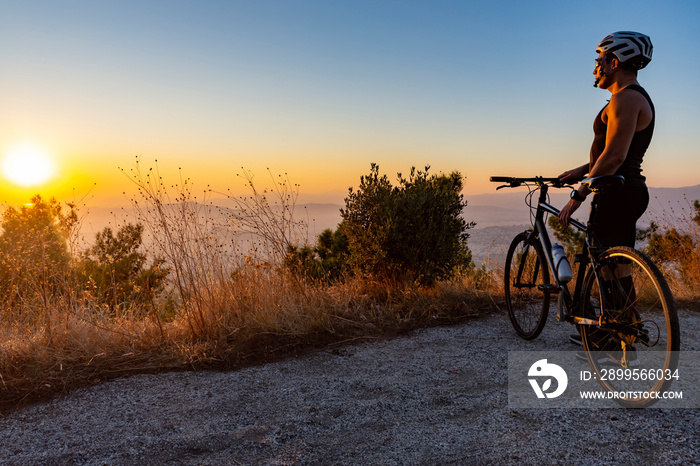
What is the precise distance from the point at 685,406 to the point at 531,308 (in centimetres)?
191

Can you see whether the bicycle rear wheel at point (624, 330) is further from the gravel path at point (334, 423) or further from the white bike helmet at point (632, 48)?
the white bike helmet at point (632, 48)

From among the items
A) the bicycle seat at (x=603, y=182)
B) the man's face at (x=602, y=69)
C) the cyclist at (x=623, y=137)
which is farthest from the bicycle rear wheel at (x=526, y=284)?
the man's face at (x=602, y=69)

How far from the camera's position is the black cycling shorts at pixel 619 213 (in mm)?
3207

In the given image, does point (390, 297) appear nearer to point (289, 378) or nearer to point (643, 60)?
point (289, 378)

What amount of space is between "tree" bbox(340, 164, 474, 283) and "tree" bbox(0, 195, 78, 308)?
11.5 ft

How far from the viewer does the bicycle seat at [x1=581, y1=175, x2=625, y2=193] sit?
2.97m

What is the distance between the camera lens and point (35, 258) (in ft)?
18.4

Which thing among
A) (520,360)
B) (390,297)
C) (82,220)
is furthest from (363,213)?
(82,220)

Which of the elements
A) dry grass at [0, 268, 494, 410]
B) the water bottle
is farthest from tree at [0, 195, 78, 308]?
the water bottle

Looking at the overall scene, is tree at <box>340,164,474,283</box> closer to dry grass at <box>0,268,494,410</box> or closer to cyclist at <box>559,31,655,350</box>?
dry grass at <box>0,268,494,410</box>

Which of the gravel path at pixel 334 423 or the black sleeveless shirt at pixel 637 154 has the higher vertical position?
the black sleeveless shirt at pixel 637 154

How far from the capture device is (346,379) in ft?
11.9

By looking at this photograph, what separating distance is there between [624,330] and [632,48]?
6.63 feet

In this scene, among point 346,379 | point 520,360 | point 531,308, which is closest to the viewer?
point 346,379
